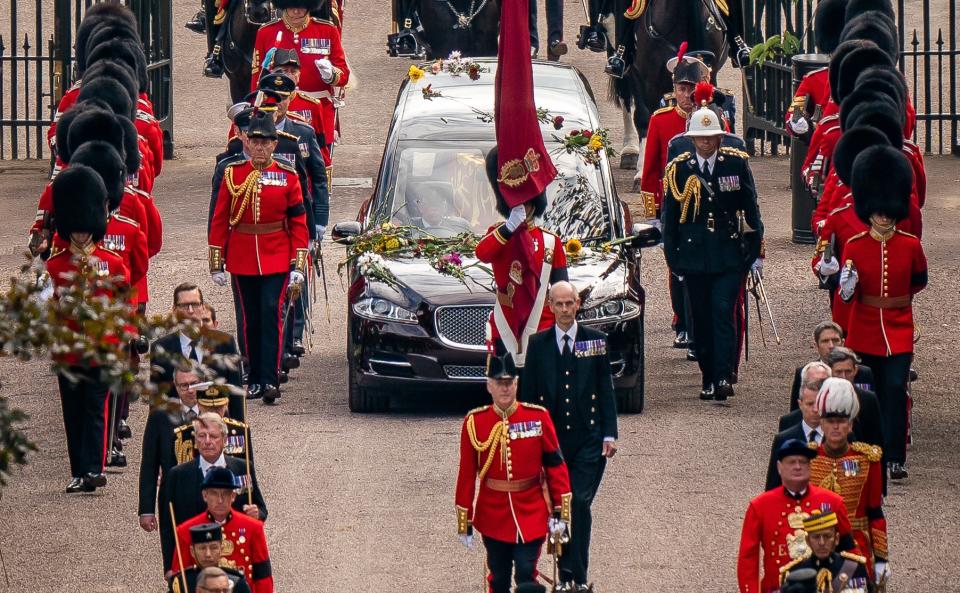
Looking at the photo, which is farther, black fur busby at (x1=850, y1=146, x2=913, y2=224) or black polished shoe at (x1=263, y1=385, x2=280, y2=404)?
black polished shoe at (x1=263, y1=385, x2=280, y2=404)

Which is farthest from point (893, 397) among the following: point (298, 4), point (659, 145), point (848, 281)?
point (298, 4)

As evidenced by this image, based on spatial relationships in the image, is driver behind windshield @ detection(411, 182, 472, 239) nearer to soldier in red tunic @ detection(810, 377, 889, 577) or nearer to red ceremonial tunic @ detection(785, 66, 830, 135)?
red ceremonial tunic @ detection(785, 66, 830, 135)

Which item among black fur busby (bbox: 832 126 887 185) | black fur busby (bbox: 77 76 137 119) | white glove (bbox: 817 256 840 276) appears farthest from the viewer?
black fur busby (bbox: 77 76 137 119)

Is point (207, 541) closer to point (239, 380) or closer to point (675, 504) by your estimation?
point (239, 380)

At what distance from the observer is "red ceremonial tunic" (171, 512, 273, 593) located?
28.5 feet

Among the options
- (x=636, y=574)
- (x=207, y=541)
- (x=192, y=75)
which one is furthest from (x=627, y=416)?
(x=192, y=75)

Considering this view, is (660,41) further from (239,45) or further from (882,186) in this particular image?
(882,186)

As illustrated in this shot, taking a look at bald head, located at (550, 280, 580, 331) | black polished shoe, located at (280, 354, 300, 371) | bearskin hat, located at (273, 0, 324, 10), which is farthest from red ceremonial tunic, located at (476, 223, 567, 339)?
bearskin hat, located at (273, 0, 324, 10)

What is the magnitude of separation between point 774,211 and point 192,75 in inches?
450

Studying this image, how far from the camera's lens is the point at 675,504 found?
11172 mm

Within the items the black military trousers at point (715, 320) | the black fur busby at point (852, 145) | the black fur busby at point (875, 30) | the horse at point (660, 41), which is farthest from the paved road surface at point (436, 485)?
the horse at point (660, 41)

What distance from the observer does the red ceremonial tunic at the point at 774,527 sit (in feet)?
27.7

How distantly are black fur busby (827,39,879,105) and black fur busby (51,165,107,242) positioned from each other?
15.6 feet

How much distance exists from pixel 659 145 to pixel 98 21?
4209mm
